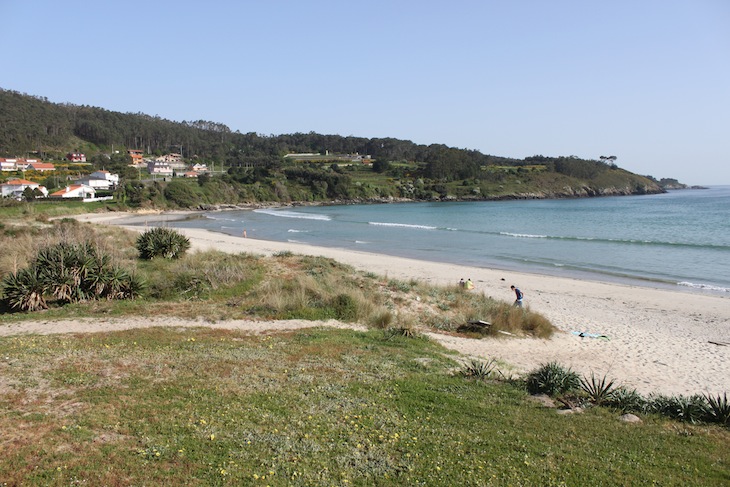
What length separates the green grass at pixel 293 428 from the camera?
17.4 ft

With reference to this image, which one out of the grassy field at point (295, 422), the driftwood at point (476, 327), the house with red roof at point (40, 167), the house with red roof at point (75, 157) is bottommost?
the driftwood at point (476, 327)

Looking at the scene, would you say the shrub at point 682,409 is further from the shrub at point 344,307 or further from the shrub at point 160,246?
the shrub at point 160,246

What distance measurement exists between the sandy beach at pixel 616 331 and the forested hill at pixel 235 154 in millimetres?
102172

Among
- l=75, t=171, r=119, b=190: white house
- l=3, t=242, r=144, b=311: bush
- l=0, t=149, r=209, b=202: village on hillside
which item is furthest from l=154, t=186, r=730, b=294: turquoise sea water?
l=75, t=171, r=119, b=190: white house

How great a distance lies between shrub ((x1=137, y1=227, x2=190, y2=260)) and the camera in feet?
68.3

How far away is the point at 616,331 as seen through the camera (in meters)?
16.4

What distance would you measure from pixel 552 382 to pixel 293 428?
4917mm

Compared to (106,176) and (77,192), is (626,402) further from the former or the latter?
(106,176)

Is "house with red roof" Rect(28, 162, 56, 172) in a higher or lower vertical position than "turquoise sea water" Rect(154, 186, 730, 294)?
higher

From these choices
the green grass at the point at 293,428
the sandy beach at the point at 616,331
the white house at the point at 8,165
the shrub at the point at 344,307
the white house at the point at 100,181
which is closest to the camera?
the green grass at the point at 293,428

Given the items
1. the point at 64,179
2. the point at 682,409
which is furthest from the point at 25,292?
the point at 64,179

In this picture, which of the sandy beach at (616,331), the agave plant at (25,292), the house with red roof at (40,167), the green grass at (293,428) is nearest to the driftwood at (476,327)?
the sandy beach at (616,331)

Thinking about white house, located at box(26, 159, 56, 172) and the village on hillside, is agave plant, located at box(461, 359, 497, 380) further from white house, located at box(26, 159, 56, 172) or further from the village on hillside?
white house, located at box(26, 159, 56, 172)

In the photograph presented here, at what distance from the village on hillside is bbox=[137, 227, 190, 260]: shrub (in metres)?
50.3
